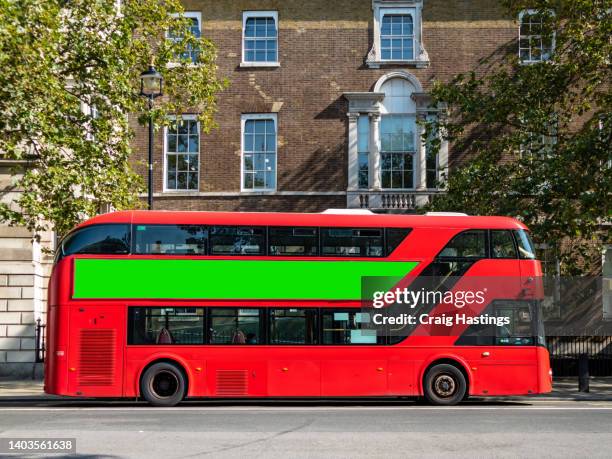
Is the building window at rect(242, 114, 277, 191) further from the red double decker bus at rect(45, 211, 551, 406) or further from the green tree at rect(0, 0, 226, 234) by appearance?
the red double decker bus at rect(45, 211, 551, 406)

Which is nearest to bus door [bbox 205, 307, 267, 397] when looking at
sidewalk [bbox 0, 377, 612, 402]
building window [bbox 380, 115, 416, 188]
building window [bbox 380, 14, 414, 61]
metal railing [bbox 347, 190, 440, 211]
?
sidewalk [bbox 0, 377, 612, 402]

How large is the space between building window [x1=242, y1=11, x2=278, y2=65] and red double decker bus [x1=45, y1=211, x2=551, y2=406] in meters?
13.1

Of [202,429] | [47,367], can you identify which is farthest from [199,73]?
[202,429]

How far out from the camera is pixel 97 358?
1712 cm

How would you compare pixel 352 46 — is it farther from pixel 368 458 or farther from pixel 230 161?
pixel 368 458

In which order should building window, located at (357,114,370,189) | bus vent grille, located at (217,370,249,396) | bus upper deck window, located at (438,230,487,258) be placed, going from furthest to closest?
building window, located at (357,114,370,189) < bus upper deck window, located at (438,230,487,258) < bus vent grille, located at (217,370,249,396)

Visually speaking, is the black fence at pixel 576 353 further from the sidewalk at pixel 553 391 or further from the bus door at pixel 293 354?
the bus door at pixel 293 354

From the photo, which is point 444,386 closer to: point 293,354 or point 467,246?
point 467,246

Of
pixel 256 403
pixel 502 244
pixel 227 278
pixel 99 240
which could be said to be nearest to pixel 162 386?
pixel 256 403

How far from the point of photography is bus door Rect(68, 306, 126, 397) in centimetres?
1705

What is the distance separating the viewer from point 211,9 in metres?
29.4

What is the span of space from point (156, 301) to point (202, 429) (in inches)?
183

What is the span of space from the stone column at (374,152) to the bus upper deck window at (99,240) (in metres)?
13.0

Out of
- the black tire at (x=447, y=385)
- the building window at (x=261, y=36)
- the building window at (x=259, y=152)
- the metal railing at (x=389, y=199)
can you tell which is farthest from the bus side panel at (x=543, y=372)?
the building window at (x=261, y=36)
